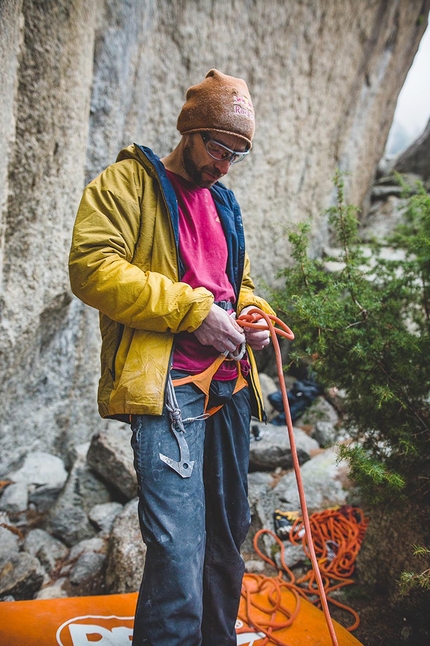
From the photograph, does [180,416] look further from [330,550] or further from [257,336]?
[330,550]

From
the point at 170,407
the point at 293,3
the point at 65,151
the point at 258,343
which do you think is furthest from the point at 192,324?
the point at 293,3

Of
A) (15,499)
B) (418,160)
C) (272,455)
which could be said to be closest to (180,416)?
(15,499)

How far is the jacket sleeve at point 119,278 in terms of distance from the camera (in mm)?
1528

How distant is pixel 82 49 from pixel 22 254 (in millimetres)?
1830

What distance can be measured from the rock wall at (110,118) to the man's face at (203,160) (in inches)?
55.7

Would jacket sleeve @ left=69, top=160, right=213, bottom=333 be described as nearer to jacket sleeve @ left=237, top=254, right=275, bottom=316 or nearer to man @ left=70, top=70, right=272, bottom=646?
man @ left=70, top=70, right=272, bottom=646

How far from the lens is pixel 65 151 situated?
3.60 metres

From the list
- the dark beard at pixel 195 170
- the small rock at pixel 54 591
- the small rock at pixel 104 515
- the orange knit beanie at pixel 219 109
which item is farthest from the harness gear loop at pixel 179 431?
the small rock at pixel 104 515

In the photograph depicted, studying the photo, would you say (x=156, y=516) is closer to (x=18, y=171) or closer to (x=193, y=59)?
(x=18, y=171)

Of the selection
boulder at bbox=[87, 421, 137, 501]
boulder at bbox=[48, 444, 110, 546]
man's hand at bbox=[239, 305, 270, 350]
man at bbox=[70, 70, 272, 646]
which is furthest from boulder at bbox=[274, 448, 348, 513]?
man's hand at bbox=[239, 305, 270, 350]

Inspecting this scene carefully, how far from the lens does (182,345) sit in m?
1.77

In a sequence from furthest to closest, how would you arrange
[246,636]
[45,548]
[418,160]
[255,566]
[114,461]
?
1. [418,160]
2. [114,461]
3. [45,548]
4. [255,566]
5. [246,636]

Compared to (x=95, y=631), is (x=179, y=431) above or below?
above

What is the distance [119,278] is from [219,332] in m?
0.45
